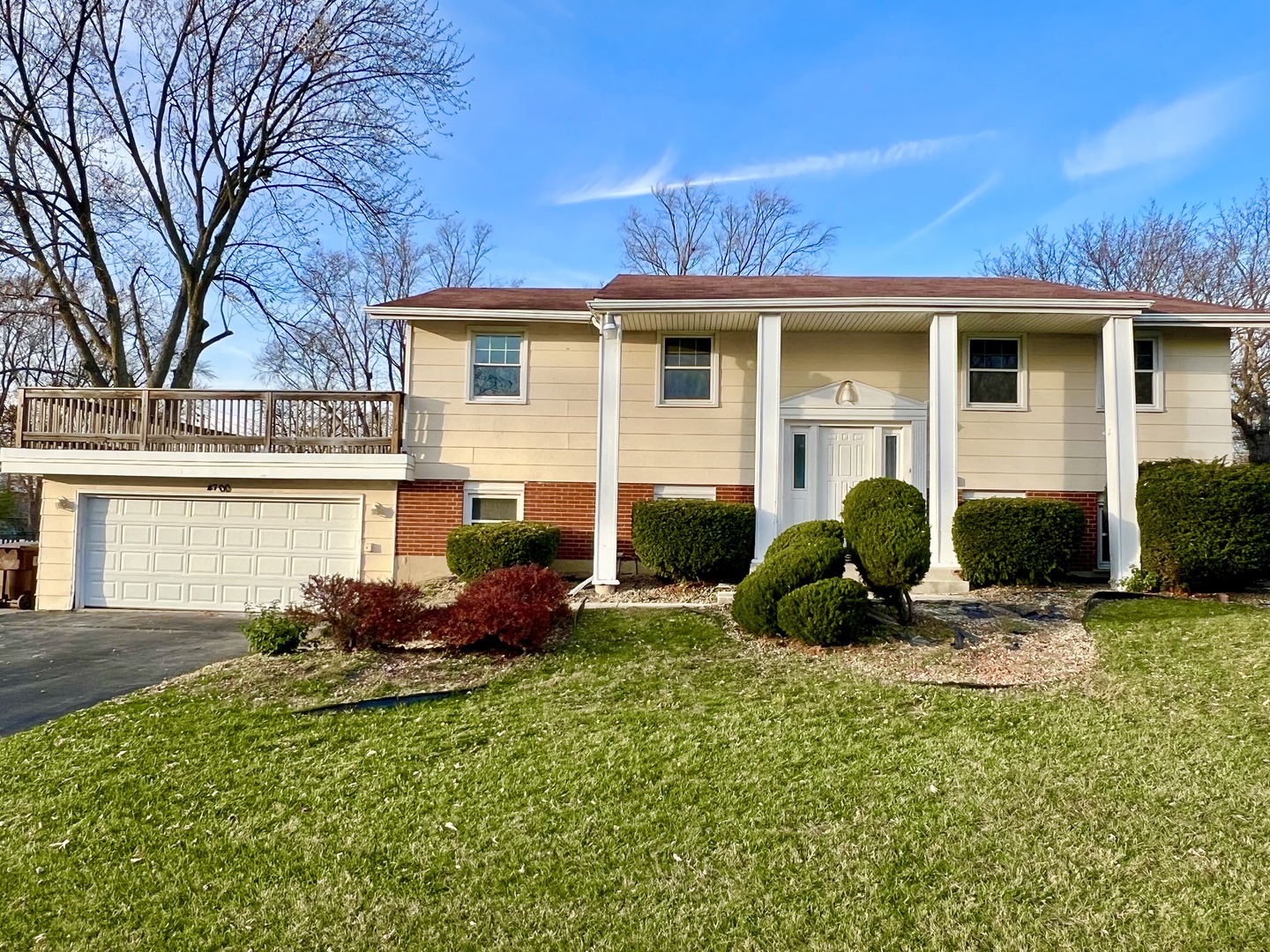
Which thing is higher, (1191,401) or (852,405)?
(1191,401)

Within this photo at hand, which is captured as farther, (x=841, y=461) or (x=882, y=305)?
(x=841, y=461)

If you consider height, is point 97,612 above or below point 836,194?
below

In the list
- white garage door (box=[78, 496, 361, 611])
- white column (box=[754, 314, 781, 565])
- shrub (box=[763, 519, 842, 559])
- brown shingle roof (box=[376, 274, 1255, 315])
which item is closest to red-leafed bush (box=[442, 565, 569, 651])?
shrub (box=[763, 519, 842, 559])

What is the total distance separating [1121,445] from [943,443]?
230cm

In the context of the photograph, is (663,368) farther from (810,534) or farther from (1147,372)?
(1147,372)

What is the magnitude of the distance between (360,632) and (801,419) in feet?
23.6

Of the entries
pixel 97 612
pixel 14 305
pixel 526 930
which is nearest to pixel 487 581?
pixel 526 930

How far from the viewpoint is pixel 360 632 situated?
680cm

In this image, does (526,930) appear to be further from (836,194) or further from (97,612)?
(836,194)

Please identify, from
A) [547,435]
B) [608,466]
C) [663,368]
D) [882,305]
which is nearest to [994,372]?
[882,305]

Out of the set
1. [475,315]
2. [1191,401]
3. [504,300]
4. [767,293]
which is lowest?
[1191,401]

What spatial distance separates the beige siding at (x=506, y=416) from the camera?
39.0 feet

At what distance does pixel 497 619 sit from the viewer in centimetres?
660

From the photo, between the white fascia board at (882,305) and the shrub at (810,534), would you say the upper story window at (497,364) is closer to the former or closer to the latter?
the white fascia board at (882,305)
